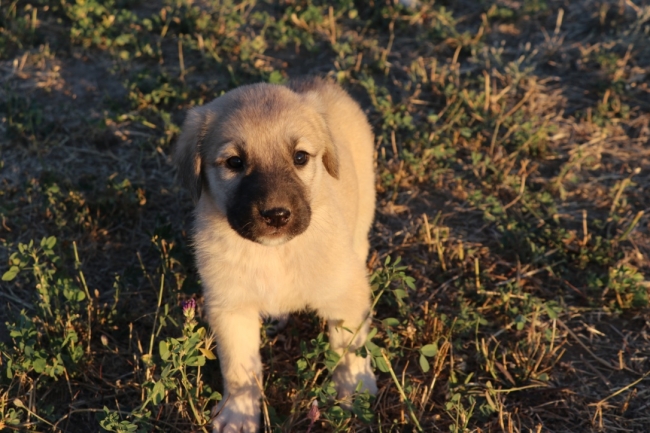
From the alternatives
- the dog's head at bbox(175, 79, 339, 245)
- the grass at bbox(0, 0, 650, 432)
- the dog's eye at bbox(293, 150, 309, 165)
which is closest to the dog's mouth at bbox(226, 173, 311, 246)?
the dog's head at bbox(175, 79, 339, 245)

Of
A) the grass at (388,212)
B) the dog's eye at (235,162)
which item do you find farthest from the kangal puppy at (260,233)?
the grass at (388,212)

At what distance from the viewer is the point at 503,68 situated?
17.0 feet

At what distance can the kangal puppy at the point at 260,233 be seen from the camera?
264 centimetres

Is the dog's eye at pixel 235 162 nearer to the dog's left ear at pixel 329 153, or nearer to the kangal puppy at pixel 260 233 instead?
the kangal puppy at pixel 260 233

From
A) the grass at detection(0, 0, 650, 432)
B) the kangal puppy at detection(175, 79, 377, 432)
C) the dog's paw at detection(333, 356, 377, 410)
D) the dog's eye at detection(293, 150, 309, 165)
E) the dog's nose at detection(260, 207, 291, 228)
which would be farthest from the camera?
the dog's paw at detection(333, 356, 377, 410)

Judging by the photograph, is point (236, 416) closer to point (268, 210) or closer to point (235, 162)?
point (268, 210)

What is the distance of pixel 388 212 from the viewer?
408 centimetres

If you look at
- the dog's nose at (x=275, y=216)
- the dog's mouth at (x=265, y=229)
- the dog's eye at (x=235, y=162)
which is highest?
the dog's eye at (x=235, y=162)

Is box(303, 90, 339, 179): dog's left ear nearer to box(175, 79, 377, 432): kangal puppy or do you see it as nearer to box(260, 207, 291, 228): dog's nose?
box(175, 79, 377, 432): kangal puppy

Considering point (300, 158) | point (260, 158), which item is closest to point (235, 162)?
point (260, 158)

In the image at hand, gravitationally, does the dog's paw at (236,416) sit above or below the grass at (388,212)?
below

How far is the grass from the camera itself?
2881mm

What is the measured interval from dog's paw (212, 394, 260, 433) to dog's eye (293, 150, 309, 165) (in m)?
1.04

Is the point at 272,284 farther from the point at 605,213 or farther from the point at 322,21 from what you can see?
the point at 322,21
